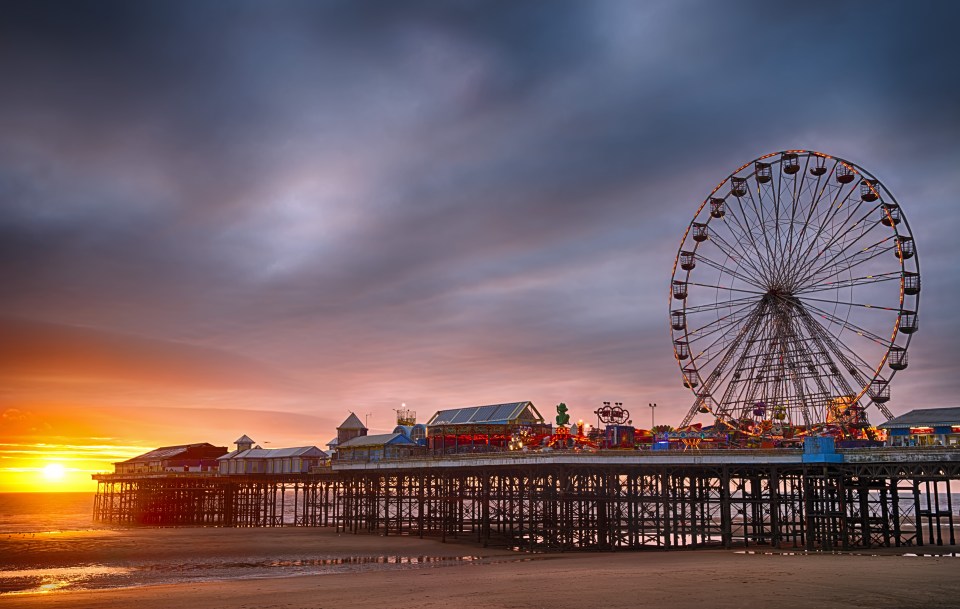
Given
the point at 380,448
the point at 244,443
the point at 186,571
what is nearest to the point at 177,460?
the point at 244,443

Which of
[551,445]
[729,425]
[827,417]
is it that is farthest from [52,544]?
[827,417]

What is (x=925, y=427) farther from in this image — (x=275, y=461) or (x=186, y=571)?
(x=275, y=461)

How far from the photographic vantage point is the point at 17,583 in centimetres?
3597

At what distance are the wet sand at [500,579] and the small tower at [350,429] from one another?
39.6 meters

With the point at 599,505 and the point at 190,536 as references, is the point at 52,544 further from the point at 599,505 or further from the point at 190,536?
the point at 599,505

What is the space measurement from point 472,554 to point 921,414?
88.6 ft

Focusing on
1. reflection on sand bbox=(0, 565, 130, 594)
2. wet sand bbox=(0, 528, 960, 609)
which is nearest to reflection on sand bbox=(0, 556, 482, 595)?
reflection on sand bbox=(0, 565, 130, 594)

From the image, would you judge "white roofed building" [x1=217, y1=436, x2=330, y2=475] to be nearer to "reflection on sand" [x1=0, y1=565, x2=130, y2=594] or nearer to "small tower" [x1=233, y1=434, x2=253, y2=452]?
"small tower" [x1=233, y1=434, x2=253, y2=452]

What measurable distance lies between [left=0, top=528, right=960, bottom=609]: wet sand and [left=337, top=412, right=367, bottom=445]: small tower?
39.6m

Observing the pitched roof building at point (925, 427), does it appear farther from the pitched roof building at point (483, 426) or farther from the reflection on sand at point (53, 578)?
the reflection on sand at point (53, 578)

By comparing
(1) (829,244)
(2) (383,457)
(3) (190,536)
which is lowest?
(3) (190,536)

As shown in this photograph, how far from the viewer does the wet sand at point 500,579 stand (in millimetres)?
22922

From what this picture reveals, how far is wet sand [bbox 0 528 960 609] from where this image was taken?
902 inches

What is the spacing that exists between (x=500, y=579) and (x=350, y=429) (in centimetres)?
6280
